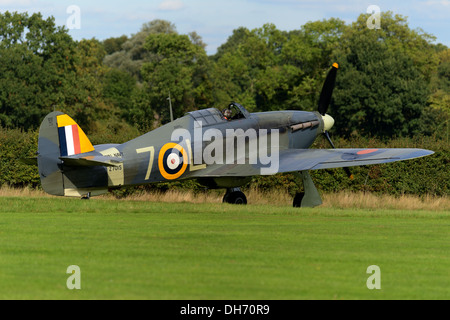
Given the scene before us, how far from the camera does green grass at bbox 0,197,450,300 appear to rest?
8289 millimetres

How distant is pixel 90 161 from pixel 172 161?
224cm

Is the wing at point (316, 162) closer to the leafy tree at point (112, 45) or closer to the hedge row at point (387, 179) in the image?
the hedge row at point (387, 179)

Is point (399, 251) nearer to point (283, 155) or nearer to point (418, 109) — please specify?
point (283, 155)

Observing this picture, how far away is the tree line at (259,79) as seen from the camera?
57.0m

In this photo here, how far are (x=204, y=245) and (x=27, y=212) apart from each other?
6658 mm

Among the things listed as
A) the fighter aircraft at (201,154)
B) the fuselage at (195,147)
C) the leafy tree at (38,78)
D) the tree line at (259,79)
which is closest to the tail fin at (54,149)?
the fighter aircraft at (201,154)

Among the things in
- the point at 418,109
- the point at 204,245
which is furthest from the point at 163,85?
the point at 204,245

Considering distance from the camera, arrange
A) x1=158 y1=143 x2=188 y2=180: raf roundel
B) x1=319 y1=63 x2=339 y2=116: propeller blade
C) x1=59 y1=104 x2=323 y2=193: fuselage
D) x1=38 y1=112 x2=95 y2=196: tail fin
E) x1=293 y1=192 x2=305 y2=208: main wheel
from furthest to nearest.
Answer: x1=319 y1=63 x2=339 y2=116: propeller blade < x1=293 y1=192 x2=305 y2=208: main wheel < x1=158 y1=143 x2=188 y2=180: raf roundel < x1=59 y1=104 x2=323 y2=193: fuselage < x1=38 y1=112 x2=95 y2=196: tail fin

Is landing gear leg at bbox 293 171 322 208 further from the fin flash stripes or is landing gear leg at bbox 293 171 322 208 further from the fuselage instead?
the fin flash stripes

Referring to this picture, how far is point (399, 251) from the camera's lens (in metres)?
11.2

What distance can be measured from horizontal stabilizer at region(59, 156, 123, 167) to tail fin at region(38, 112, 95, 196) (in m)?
0.29

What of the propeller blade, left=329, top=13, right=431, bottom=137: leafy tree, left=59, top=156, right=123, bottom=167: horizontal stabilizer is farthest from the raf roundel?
left=329, top=13, right=431, bottom=137: leafy tree

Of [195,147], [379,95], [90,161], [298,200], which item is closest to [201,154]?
[195,147]

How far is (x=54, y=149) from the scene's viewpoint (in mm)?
16719
